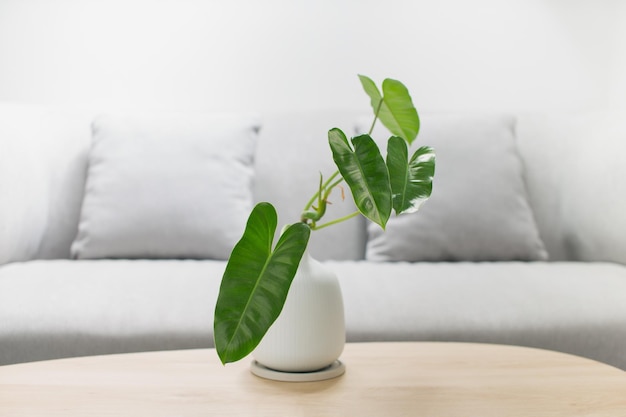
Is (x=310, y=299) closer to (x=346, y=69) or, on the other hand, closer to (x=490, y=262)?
(x=490, y=262)

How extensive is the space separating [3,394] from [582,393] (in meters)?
0.80

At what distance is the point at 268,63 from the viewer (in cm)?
279

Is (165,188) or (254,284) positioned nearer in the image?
(254,284)

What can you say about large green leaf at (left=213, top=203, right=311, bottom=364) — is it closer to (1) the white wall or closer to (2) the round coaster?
(2) the round coaster

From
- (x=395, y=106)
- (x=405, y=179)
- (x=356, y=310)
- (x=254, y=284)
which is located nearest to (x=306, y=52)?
(x=356, y=310)

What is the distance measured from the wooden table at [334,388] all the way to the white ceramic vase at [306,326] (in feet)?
0.12

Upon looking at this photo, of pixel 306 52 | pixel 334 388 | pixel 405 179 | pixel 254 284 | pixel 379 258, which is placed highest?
pixel 306 52

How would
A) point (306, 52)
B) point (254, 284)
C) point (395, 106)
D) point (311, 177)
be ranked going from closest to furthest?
point (254, 284) → point (395, 106) → point (311, 177) → point (306, 52)

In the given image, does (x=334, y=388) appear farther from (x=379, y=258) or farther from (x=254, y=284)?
(x=379, y=258)

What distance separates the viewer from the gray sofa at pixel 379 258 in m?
1.55

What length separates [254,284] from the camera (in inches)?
34.0

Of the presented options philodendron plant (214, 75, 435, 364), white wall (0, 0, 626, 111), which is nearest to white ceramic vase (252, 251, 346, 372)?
philodendron plant (214, 75, 435, 364)

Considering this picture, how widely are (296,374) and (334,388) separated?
62 millimetres

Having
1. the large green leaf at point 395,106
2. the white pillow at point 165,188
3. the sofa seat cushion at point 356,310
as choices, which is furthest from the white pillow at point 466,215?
the large green leaf at point 395,106
